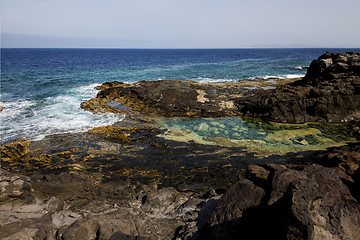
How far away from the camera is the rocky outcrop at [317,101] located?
17.7 meters

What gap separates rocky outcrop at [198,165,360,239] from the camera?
13.8ft

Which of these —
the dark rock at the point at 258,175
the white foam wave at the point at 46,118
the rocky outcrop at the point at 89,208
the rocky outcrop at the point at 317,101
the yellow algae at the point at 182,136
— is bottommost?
the rocky outcrop at the point at 89,208

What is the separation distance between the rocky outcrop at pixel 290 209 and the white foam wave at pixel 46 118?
12955mm

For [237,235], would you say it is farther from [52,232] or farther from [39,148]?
[39,148]

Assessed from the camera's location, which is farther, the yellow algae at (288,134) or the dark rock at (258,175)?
the yellow algae at (288,134)

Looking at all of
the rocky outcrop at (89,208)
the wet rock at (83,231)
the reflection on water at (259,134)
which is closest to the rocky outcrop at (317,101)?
the reflection on water at (259,134)

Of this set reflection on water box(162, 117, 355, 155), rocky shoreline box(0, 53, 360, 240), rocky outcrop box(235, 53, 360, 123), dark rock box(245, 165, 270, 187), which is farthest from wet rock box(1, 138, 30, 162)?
rocky outcrop box(235, 53, 360, 123)

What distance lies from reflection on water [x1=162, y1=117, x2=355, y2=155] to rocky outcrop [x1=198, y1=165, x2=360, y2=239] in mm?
7034

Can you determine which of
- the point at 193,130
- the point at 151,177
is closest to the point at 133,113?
the point at 193,130

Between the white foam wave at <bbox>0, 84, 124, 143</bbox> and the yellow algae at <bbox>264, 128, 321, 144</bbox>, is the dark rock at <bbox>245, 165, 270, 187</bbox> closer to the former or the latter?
the yellow algae at <bbox>264, 128, 321, 144</bbox>

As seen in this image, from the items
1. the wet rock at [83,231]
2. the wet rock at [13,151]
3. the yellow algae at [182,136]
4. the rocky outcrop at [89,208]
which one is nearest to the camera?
the wet rock at [83,231]

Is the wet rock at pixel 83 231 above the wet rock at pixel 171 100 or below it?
below

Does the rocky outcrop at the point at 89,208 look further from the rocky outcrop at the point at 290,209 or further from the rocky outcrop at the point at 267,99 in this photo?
the rocky outcrop at the point at 267,99

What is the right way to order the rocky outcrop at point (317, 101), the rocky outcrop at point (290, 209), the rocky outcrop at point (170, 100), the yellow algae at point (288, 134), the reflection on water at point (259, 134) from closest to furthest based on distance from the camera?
1. the rocky outcrop at point (290, 209)
2. the reflection on water at point (259, 134)
3. the yellow algae at point (288, 134)
4. the rocky outcrop at point (317, 101)
5. the rocky outcrop at point (170, 100)
